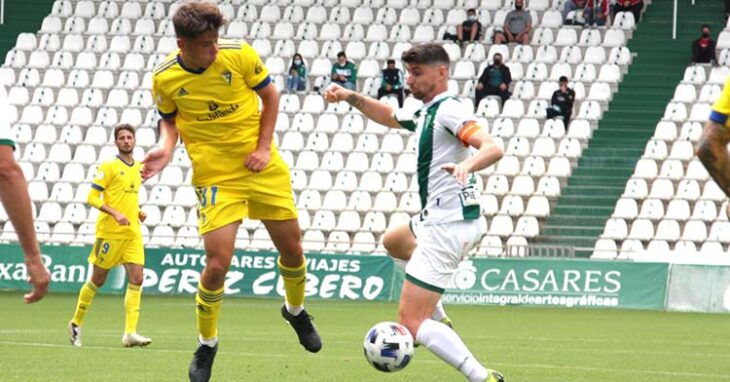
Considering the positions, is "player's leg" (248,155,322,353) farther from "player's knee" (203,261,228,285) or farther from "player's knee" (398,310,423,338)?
"player's knee" (398,310,423,338)

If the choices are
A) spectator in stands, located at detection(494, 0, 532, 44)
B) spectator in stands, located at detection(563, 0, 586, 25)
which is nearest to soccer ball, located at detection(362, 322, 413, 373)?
spectator in stands, located at detection(494, 0, 532, 44)

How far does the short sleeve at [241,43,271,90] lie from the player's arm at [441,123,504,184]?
71.9 inches

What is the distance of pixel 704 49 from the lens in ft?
109

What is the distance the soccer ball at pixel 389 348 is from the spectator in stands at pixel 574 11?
85.3 feet

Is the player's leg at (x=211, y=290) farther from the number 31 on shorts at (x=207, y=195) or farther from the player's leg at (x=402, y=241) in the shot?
the player's leg at (x=402, y=241)

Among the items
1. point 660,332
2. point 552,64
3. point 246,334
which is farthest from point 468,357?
point 552,64

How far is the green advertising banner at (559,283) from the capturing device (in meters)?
26.4

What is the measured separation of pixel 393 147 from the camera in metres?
32.3

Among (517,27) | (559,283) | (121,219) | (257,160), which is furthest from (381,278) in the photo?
(257,160)

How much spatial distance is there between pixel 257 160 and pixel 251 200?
0.33 m

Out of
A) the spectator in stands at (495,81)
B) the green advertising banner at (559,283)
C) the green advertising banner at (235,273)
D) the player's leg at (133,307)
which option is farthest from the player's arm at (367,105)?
the spectator in stands at (495,81)

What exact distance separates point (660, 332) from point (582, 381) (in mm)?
8034

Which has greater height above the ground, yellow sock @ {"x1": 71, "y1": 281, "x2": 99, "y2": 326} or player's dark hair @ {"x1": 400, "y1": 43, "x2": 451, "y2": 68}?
player's dark hair @ {"x1": 400, "y1": 43, "x2": 451, "y2": 68}

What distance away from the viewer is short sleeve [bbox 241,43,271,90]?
10.6 meters
